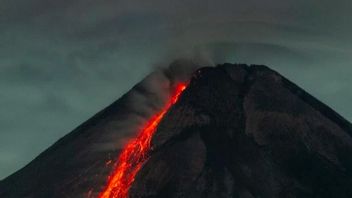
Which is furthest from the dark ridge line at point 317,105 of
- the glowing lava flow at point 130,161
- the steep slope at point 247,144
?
the glowing lava flow at point 130,161

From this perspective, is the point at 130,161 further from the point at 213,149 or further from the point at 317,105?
the point at 317,105

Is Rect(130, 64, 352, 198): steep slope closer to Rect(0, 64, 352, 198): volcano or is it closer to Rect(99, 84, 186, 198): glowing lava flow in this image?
Rect(0, 64, 352, 198): volcano

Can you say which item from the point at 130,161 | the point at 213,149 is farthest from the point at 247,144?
the point at 130,161

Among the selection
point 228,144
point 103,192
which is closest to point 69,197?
point 103,192

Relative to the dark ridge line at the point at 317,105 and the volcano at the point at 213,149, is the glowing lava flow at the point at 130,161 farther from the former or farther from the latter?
the dark ridge line at the point at 317,105

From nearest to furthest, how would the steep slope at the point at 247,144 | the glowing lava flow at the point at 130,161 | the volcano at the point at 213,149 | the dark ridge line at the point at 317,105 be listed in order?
the steep slope at the point at 247,144 < the volcano at the point at 213,149 < the glowing lava flow at the point at 130,161 < the dark ridge line at the point at 317,105

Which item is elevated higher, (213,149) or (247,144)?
(213,149)

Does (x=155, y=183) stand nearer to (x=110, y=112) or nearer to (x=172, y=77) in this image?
(x=110, y=112)
